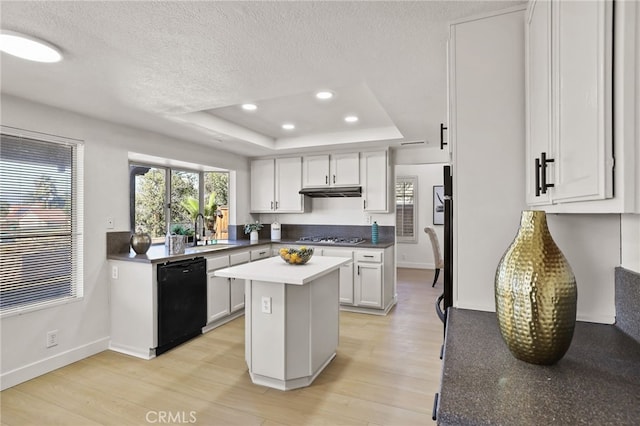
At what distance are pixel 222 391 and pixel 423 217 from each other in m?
6.15

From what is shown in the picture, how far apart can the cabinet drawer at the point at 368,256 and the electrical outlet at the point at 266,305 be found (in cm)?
205

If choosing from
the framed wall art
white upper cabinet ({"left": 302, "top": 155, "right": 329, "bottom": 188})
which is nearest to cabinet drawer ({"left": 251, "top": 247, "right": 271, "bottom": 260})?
white upper cabinet ({"left": 302, "top": 155, "right": 329, "bottom": 188})

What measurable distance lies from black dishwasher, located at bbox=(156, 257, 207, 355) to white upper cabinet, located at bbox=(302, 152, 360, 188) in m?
2.00

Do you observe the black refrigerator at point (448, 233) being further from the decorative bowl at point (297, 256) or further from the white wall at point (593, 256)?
the decorative bowl at point (297, 256)

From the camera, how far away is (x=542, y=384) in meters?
0.81

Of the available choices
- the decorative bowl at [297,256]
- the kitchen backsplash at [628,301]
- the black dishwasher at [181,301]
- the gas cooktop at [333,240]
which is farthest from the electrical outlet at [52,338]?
the kitchen backsplash at [628,301]

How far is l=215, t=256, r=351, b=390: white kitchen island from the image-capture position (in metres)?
2.39

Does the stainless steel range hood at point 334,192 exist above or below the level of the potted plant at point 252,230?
above

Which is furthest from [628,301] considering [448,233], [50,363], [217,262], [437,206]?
[437,206]

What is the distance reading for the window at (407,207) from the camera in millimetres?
7570

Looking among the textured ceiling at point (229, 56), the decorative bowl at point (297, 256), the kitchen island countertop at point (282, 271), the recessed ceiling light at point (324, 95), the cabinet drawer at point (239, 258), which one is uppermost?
the recessed ceiling light at point (324, 95)

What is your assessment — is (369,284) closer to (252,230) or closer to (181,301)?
(252,230)

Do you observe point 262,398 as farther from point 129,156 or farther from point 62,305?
Result: point 129,156

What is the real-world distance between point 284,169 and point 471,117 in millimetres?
3763
